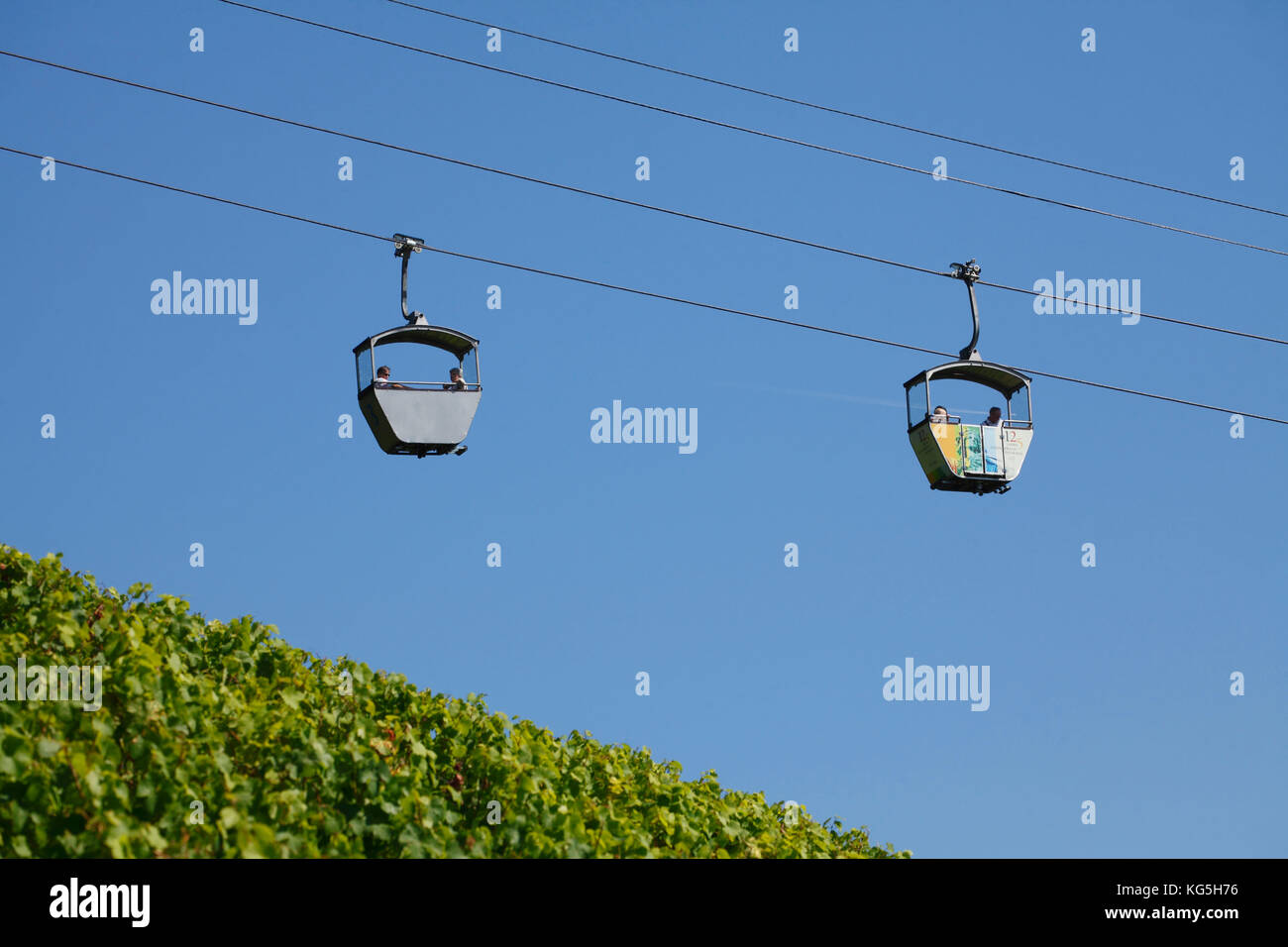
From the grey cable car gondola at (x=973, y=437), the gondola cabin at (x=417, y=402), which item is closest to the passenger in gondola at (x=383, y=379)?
the gondola cabin at (x=417, y=402)

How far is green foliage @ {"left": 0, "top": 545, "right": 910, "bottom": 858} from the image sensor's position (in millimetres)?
8781

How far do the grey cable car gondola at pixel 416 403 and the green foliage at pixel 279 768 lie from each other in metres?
3.07

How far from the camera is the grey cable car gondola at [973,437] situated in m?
17.7

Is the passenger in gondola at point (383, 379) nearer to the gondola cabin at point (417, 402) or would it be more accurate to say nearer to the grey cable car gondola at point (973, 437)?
the gondola cabin at point (417, 402)

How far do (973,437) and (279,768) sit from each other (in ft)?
35.1

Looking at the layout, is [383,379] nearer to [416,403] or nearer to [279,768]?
[416,403]

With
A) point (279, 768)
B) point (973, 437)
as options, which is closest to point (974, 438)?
point (973, 437)

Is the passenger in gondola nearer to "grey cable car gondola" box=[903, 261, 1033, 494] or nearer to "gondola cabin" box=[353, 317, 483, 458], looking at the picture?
"gondola cabin" box=[353, 317, 483, 458]

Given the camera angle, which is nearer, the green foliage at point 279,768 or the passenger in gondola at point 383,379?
the green foliage at point 279,768

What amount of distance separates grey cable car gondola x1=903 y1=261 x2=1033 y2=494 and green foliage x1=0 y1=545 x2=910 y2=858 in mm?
5134

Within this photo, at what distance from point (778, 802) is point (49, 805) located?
8710 millimetres

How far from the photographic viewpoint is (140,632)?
12.3m
